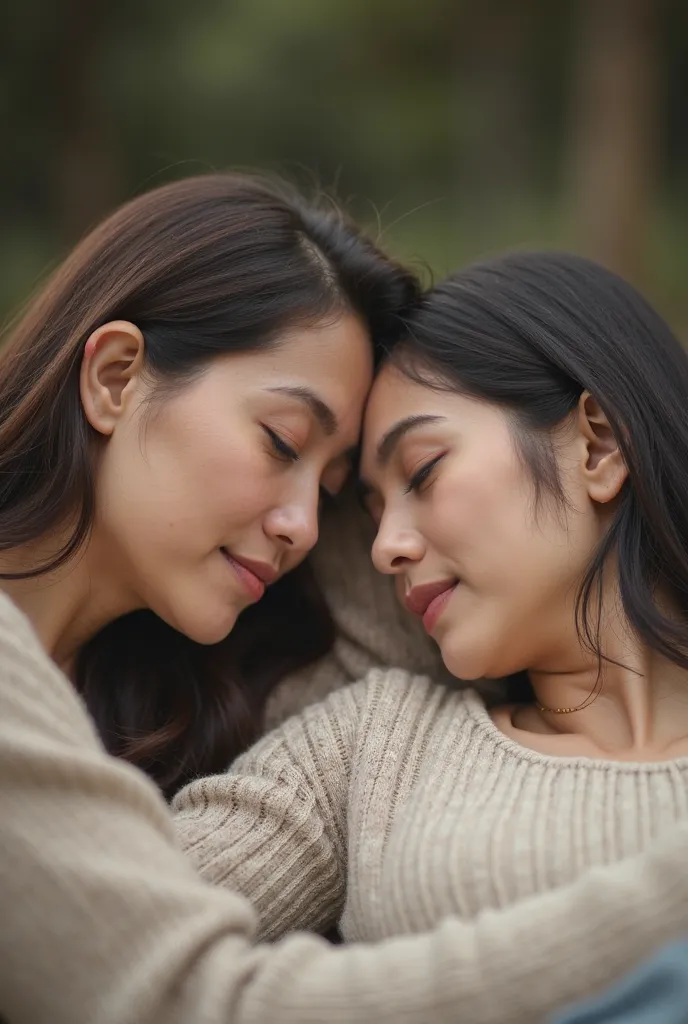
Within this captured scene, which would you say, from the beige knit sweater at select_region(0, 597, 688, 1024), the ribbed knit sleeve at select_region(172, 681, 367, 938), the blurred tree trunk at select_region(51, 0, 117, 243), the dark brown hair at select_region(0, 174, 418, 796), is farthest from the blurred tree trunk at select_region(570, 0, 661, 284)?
the beige knit sweater at select_region(0, 597, 688, 1024)

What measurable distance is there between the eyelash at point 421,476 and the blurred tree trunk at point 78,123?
4434mm

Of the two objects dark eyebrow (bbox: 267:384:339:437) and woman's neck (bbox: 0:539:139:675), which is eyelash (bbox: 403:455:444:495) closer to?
dark eyebrow (bbox: 267:384:339:437)

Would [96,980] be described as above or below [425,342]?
below

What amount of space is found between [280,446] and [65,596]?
39 centimetres

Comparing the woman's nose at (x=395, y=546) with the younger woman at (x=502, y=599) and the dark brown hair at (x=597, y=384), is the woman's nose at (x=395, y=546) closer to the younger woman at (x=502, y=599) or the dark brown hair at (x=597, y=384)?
the younger woman at (x=502, y=599)

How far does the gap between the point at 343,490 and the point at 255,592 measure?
30 centimetres

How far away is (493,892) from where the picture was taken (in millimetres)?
1262

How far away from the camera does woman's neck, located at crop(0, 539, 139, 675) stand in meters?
1.59

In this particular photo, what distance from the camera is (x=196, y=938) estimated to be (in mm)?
1082

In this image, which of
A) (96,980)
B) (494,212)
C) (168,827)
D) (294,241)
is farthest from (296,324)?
(494,212)

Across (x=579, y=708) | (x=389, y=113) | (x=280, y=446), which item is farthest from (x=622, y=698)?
(x=389, y=113)

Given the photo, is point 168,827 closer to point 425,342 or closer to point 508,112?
point 425,342

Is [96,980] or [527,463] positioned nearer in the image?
[96,980]

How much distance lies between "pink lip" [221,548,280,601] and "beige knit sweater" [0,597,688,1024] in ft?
1.62
